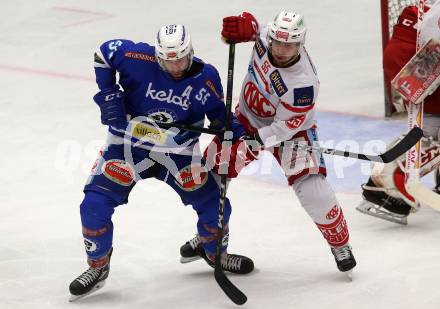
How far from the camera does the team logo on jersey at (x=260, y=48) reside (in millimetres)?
4371

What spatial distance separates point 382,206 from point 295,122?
3.89 ft

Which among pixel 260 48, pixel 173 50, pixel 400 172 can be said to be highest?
pixel 173 50

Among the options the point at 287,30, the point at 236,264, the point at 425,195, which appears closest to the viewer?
the point at 287,30

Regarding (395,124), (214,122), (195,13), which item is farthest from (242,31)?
(195,13)

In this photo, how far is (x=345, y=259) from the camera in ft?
14.7

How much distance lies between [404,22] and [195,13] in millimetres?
4412

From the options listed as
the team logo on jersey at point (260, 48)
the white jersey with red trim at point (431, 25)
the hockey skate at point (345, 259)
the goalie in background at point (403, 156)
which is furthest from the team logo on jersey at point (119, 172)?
the white jersey with red trim at point (431, 25)

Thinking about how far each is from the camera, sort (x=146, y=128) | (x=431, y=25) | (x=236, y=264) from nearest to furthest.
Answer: (x=146, y=128) < (x=236, y=264) < (x=431, y=25)

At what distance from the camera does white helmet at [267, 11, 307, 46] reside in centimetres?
414

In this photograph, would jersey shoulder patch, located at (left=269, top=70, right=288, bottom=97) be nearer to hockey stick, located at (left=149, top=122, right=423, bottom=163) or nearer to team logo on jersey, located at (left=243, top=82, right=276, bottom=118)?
team logo on jersey, located at (left=243, top=82, right=276, bottom=118)

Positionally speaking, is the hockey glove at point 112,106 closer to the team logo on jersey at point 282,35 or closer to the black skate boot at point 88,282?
the black skate boot at point 88,282

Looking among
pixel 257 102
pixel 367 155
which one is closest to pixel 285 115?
pixel 257 102

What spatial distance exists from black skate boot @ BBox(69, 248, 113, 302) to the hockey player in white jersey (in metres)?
0.64

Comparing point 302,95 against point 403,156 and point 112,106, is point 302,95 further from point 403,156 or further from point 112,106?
point 403,156
